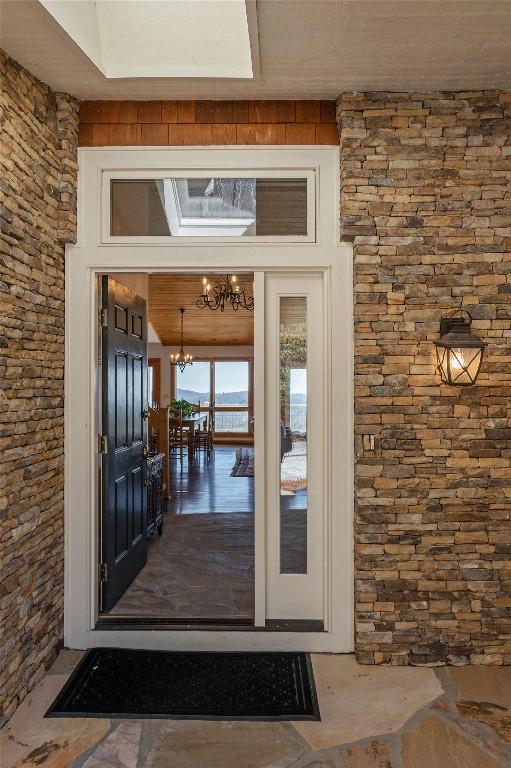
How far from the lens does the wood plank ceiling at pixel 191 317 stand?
29.1 feet

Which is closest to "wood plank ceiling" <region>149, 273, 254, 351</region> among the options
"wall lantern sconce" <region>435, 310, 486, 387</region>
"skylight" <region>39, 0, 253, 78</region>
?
"skylight" <region>39, 0, 253, 78</region>

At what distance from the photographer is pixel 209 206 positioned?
3.06m

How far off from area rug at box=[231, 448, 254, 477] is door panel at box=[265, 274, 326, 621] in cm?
505

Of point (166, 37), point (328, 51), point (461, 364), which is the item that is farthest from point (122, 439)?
point (328, 51)

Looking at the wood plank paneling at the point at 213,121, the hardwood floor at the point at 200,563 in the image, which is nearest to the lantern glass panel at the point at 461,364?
the wood plank paneling at the point at 213,121

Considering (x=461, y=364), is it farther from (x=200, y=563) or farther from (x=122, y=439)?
(x=200, y=563)

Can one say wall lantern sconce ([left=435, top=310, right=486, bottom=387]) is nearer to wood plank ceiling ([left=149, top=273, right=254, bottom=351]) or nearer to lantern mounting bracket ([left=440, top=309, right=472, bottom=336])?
lantern mounting bracket ([left=440, top=309, right=472, bottom=336])

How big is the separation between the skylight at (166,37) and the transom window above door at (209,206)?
526 mm

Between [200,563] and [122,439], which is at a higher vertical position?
[122,439]

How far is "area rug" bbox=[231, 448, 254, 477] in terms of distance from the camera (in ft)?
27.3

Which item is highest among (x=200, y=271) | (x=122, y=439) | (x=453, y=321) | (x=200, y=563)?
(x=200, y=271)

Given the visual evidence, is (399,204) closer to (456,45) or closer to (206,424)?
(456,45)

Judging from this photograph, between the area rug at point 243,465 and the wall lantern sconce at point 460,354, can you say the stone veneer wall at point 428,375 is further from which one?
the area rug at point 243,465

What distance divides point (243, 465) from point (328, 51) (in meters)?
7.24
